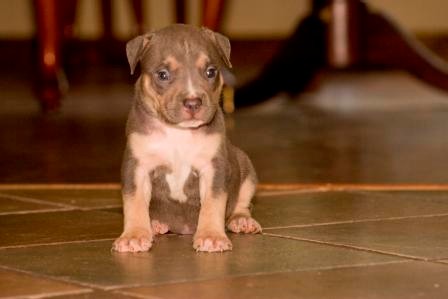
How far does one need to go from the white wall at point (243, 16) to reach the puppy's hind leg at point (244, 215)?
537 centimetres

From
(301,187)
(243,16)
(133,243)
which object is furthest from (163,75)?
(243,16)

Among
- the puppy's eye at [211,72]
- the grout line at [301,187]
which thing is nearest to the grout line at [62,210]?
the grout line at [301,187]

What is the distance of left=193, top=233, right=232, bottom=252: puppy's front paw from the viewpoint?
8.49 feet

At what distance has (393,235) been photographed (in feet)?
9.10

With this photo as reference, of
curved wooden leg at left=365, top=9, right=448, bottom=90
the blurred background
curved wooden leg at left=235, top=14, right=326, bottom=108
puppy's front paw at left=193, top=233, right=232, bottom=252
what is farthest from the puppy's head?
curved wooden leg at left=235, top=14, right=326, bottom=108

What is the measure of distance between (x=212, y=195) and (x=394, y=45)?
290cm

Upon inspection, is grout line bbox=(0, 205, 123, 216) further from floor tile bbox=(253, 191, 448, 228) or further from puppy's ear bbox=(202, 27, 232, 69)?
puppy's ear bbox=(202, 27, 232, 69)

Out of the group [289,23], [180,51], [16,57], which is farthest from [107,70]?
[180,51]

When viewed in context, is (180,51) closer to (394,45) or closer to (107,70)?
(394,45)

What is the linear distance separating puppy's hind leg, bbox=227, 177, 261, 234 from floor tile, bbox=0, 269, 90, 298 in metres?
0.63

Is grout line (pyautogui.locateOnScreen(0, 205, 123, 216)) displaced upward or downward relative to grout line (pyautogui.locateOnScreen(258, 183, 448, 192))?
upward

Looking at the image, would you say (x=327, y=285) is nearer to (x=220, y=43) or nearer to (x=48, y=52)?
(x=220, y=43)

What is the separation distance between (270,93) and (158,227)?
335cm

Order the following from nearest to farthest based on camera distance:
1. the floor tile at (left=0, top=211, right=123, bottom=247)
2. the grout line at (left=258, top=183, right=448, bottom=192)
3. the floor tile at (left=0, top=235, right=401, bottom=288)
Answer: the floor tile at (left=0, top=235, right=401, bottom=288), the floor tile at (left=0, top=211, right=123, bottom=247), the grout line at (left=258, top=183, right=448, bottom=192)
